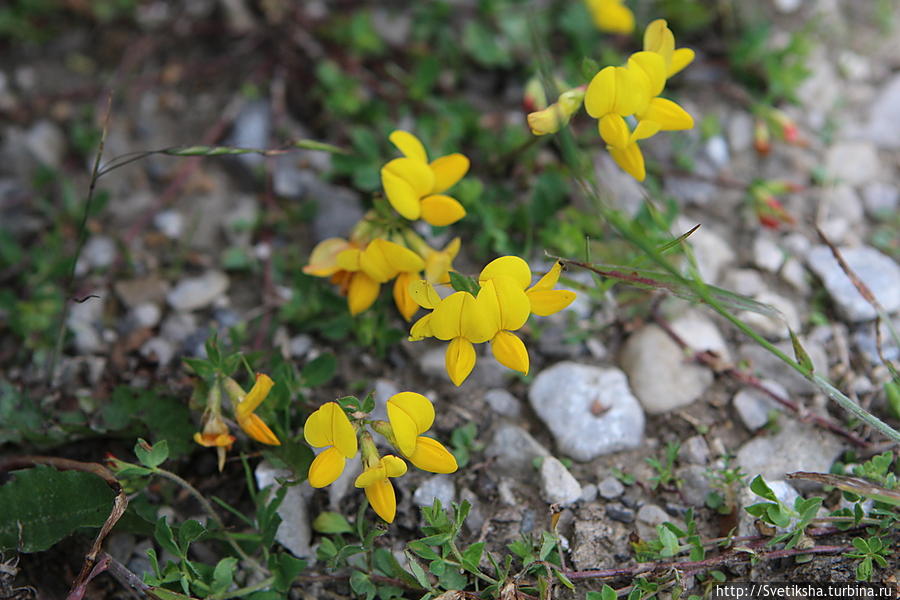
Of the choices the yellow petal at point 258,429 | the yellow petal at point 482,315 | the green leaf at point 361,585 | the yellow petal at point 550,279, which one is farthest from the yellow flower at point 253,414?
the yellow petal at point 550,279

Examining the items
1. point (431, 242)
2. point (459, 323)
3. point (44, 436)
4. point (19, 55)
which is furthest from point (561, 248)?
point (19, 55)

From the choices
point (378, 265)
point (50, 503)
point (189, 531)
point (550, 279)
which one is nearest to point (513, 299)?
point (550, 279)

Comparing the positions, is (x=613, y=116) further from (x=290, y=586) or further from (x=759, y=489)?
(x=290, y=586)

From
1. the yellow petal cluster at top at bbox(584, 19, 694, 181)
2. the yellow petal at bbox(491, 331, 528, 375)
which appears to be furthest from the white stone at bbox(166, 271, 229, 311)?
the yellow petal cluster at top at bbox(584, 19, 694, 181)

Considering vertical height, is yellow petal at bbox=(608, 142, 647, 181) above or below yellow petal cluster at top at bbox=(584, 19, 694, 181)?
below

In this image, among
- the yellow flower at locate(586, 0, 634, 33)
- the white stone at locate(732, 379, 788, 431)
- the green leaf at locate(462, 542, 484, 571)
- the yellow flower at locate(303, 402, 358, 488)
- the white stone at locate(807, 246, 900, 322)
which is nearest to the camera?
the yellow flower at locate(303, 402, 358, 488)

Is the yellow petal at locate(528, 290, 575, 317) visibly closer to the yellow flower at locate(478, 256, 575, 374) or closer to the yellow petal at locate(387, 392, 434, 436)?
the yellow flower at locate(478, 256, 575, 374)
